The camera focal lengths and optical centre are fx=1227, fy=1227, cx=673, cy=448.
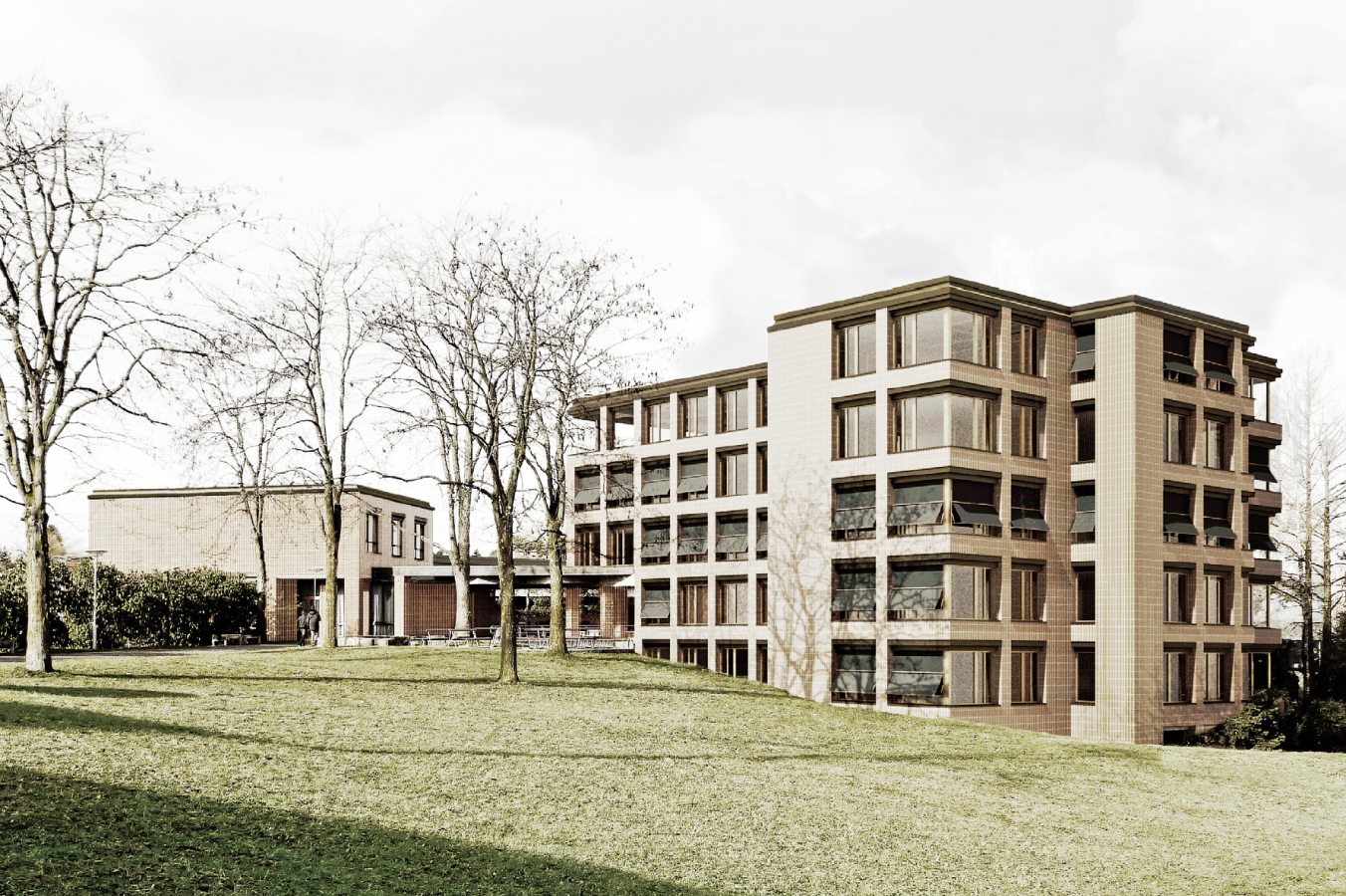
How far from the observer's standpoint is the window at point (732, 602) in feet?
201

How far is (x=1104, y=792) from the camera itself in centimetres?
2795

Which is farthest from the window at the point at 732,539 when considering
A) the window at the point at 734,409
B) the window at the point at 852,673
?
the window at the point at 852,673

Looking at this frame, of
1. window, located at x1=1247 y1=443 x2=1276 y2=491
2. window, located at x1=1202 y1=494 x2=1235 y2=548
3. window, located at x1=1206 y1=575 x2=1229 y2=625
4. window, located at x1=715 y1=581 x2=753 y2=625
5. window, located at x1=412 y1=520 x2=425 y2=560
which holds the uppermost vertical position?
window, located at x1=1247 y1=443 x2=1276 y2=491

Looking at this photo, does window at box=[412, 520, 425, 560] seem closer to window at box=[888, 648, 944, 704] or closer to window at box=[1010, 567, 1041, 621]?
window at box=[888, 648, 944, 704]

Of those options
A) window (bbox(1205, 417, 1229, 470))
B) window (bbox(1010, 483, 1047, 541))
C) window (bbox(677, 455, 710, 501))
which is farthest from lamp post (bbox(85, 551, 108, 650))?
window (bbox(1205, 417, 1229, 470))

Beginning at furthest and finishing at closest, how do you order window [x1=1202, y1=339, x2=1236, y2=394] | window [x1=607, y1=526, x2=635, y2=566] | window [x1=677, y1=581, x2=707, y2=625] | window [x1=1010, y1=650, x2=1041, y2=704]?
window [x1=607, y1=526, x2=635, y2=566] < window [x1=677, y1=581, x2=707, y2=625] < window [x1=1202, y1=339, x2=1236, y2=394] < window [x1=1010, y1=650, x2=1041, y2=704]

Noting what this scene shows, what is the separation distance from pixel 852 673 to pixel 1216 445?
1901 cm

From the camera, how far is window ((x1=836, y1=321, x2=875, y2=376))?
47.9 metres

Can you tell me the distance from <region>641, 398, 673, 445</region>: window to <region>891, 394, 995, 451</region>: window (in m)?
23.8

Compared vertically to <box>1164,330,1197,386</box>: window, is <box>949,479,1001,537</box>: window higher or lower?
lower

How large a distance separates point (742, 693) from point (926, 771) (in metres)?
11.6

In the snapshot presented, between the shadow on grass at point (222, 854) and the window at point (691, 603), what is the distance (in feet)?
153

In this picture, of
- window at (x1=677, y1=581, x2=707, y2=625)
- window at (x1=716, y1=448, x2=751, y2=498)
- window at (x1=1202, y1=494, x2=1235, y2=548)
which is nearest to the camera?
window at (x1=1202, y1=494, x2=1235, y2=548)

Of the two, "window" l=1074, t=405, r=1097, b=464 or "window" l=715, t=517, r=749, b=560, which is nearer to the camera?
"window" l=1074, t=405, r=1097, b=464
